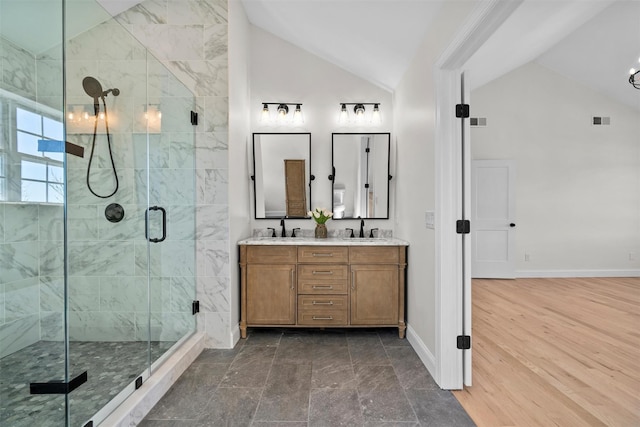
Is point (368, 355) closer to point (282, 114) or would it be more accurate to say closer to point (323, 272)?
point (323, 272)

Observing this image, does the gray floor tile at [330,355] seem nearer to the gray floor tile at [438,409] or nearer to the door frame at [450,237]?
the gray floor tile at [438,409]

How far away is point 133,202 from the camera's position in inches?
82.2

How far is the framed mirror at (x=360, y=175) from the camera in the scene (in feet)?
11.0

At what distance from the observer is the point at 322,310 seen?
2.79m

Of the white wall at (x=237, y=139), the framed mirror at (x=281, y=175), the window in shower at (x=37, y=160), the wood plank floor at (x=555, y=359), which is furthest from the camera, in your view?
the framed mirror at (x=281, y=175)

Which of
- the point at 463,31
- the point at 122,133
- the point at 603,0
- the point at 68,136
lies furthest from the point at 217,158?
the point at 603,0

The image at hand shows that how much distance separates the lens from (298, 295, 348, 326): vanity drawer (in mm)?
2785

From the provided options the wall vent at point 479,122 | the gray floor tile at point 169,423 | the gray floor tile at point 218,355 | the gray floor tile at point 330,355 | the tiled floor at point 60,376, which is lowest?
the gray floor tile at point 218,355

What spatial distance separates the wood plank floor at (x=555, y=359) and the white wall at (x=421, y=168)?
460 mm

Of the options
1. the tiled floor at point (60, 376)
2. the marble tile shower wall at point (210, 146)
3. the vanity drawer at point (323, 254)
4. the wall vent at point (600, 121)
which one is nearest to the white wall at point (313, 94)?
the vanity drawer at point (323, 254)

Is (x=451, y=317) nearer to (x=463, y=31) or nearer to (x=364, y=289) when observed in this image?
(x=364, y=289)

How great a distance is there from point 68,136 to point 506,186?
554 centimetres

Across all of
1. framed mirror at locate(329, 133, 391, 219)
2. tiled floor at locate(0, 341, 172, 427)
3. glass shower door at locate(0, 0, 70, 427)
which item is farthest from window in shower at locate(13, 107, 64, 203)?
framed mirror at locate(329, 133, 391, 219)

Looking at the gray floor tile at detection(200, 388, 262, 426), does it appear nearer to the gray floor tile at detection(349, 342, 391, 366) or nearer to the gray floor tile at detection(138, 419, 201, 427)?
the gray floor tile at detection(138, 419, 201, 427)
